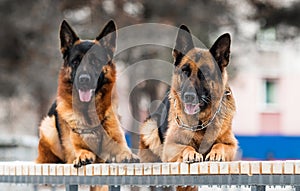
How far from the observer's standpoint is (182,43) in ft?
15.3

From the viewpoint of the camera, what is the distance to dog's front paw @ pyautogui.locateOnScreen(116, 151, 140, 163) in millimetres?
4918

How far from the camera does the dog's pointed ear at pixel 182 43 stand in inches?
183

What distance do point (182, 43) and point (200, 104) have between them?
15.2 inches

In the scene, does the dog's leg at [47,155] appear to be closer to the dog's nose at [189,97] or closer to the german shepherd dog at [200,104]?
the german shepherd dog at [200,104]

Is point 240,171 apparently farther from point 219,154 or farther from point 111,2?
point 111,2

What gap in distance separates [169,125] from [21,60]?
10578mm

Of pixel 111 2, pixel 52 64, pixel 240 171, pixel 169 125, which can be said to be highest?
pixel 111 2

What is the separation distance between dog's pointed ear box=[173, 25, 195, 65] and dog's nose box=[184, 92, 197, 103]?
0.27 m

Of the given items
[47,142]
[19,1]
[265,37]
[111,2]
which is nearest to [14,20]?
[19,1]

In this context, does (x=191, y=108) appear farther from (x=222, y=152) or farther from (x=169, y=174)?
(x=169, y=174)

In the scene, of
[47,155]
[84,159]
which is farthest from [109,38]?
[47,155]

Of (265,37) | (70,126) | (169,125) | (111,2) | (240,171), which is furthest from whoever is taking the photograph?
(265,37)

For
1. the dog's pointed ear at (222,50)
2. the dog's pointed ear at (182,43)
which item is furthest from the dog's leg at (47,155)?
the dog's pointed ear at (222,50)

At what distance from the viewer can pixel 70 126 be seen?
204 inches
